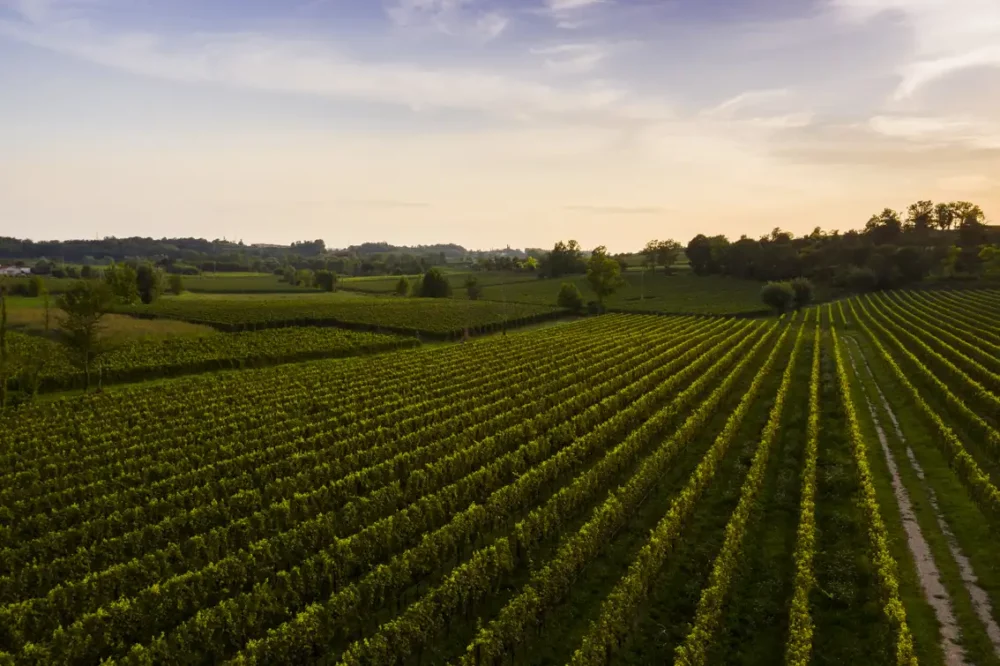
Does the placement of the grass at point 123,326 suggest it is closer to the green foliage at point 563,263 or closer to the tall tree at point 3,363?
the tall tree at point 3,363

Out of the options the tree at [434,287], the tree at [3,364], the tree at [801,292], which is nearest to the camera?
the tree at [3,364]

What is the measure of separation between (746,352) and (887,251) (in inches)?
4008

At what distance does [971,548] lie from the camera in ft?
59.5

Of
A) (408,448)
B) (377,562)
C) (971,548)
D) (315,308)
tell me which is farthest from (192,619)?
(315,308)

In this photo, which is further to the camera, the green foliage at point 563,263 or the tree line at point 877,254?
the green foliage at point 563,263

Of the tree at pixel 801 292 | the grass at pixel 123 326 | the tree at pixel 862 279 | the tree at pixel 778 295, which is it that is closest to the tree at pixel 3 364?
the grass at pixel 123 326

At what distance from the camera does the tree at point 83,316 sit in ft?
122

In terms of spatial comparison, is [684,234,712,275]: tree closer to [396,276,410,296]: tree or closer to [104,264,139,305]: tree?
[396,276,410,296]: tree

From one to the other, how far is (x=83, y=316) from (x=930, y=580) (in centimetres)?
4556

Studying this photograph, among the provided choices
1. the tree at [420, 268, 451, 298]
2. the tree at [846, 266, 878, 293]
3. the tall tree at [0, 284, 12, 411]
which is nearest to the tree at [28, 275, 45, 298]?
the tree at [420, 268, 451, 298]

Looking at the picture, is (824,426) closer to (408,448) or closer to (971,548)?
(971,548)

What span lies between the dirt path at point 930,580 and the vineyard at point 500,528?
0.08 m

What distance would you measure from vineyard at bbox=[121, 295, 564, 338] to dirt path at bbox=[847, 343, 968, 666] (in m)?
Result: 55.0

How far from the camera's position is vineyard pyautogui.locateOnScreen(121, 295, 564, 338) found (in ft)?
242
